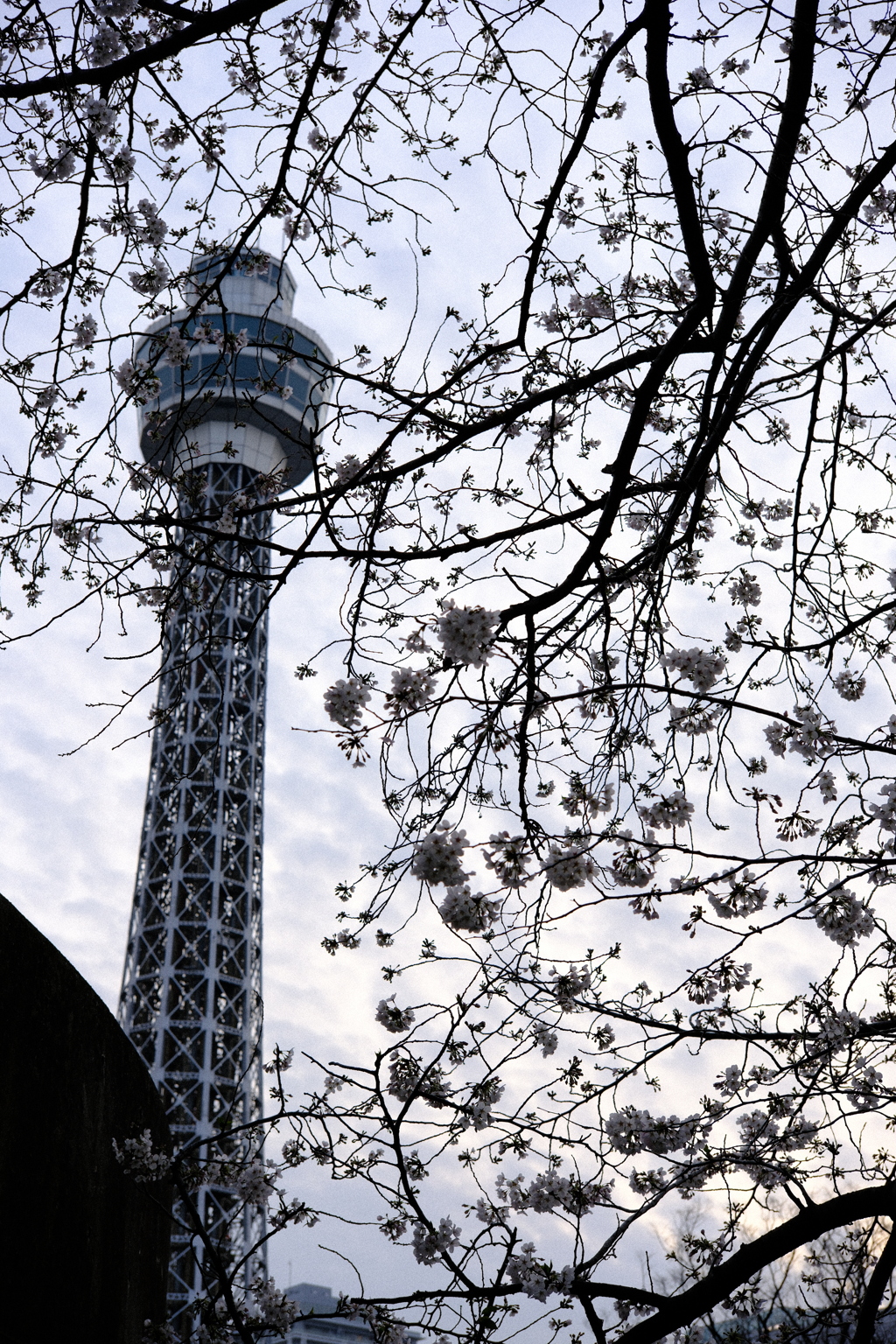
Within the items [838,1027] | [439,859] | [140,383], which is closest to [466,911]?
[439,859]

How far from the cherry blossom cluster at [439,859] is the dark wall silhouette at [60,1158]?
3.21ft

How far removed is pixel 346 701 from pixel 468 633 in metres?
0.52

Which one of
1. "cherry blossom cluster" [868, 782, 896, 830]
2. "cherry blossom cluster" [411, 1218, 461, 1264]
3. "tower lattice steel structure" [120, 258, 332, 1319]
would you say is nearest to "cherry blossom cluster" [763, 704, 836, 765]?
"cherry blossom cluster" [868, 782, 896, 830]

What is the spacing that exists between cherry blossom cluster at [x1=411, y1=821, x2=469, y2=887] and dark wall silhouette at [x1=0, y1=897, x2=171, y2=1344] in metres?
0.98

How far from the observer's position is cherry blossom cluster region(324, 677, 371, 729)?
3.44 meters

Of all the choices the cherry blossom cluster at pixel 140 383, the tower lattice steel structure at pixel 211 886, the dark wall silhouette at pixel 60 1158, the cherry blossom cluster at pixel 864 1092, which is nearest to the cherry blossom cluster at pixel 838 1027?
the cherry blossom cluster at pixel 864 1092

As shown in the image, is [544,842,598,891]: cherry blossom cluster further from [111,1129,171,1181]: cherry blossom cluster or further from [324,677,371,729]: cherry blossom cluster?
[111,1129,171,1181]: cherry blossom cluster

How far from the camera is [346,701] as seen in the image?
3.45m

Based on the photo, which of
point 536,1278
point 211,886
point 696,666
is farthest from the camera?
point 211,886

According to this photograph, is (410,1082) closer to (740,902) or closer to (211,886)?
(740,902)

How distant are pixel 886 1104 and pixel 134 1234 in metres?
2.38

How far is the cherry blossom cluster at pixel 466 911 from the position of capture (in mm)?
3254

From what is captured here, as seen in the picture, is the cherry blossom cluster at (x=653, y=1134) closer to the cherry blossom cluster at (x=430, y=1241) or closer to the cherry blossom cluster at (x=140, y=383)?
the cherry blossom cluster at (x=430, y=1241)

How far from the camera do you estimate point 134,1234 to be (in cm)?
386
